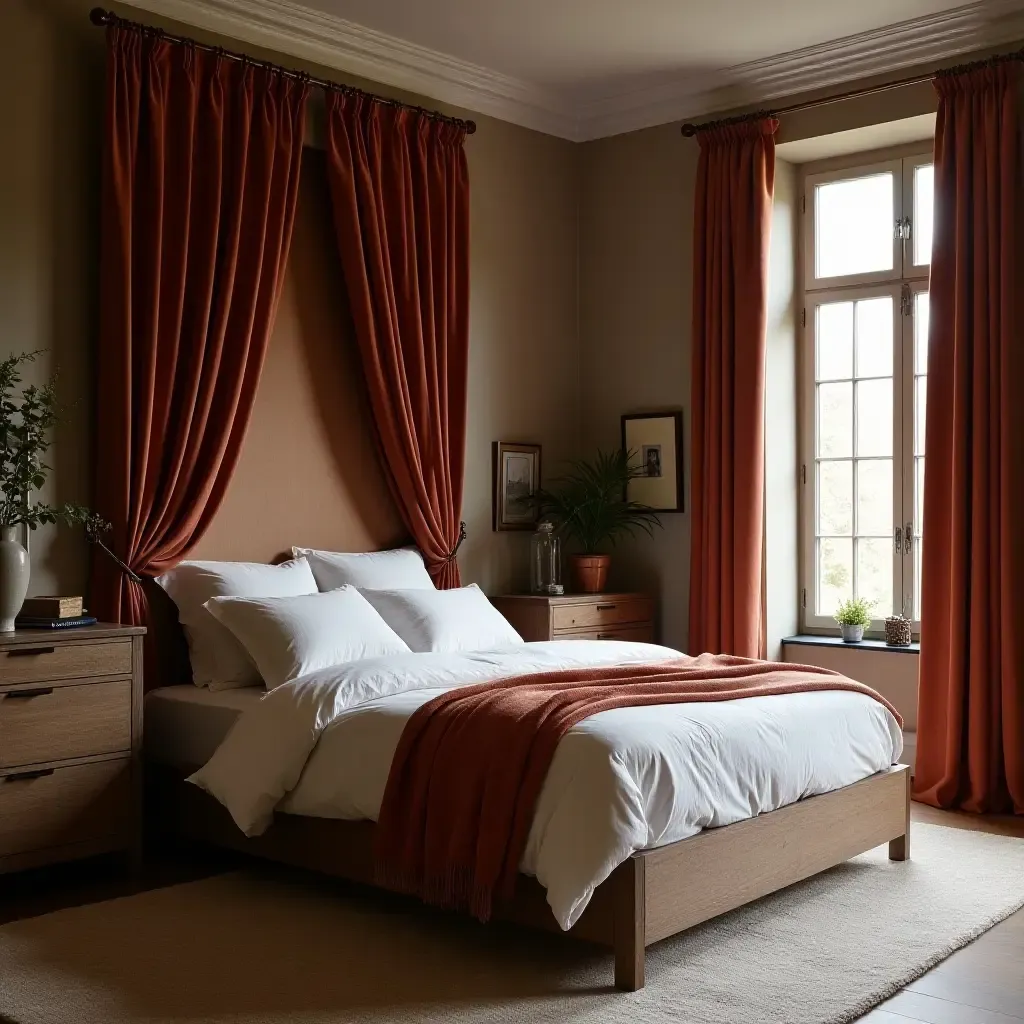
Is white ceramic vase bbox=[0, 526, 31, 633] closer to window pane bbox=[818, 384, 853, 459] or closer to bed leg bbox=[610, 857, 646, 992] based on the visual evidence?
bed leg bbox=[610, 857, 646, 992]

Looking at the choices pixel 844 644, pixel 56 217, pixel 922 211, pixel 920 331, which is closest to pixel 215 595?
pixel 56 217

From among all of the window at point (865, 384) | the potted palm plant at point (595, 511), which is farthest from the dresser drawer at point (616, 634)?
the window at point (865, 384)

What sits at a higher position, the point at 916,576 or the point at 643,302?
the point at 643,302

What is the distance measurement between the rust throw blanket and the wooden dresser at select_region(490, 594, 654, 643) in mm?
1843

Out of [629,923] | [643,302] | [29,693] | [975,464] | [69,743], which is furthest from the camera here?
[643,302]

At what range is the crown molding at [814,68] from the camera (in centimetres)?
502

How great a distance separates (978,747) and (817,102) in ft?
9.22

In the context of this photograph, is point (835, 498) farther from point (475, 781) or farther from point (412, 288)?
point (475, 781)

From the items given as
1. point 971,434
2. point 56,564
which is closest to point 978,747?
point 971,434

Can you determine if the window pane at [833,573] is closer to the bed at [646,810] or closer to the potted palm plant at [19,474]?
the bed at [646,810]

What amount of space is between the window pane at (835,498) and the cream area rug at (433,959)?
220cm

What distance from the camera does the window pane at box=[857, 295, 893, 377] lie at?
5.79 meters

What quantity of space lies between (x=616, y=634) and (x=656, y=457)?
892mm

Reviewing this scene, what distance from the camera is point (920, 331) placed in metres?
5.68
